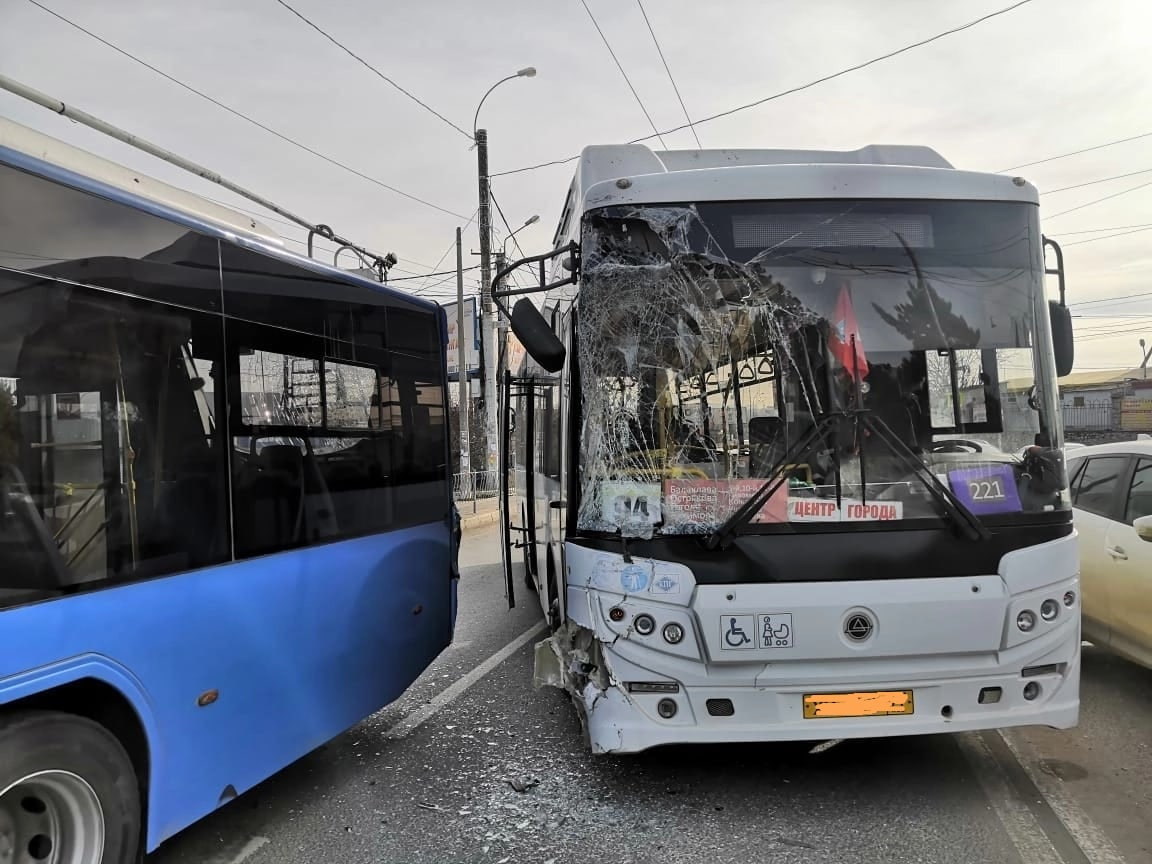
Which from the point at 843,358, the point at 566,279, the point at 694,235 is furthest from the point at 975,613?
the point at 566,279

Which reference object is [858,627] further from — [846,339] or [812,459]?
[846,339]

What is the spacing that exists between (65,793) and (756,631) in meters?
2.71

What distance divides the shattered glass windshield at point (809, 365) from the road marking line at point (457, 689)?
2197 millimetres

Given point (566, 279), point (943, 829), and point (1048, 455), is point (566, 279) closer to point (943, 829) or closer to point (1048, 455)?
point (1048, 455)

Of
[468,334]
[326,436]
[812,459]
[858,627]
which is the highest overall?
[468,334]

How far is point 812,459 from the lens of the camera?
3.93 meters

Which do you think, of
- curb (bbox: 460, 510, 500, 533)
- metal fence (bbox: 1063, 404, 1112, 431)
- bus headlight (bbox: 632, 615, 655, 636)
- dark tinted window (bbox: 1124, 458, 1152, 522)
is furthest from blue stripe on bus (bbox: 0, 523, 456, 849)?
metal fence (bbox: 1063, 404, 1112, 431)

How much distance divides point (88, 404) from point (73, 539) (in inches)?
18.2

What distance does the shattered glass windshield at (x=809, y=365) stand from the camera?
Answer: 12.9ft

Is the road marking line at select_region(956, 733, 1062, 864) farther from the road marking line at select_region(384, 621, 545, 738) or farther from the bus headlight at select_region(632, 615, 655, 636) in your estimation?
the road marking line at select_region(384, 621, 545, 738)

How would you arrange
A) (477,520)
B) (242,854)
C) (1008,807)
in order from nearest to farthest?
1. (242,854)
2. (1008,807)
3. (477,520)

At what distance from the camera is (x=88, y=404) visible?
9.50 feet

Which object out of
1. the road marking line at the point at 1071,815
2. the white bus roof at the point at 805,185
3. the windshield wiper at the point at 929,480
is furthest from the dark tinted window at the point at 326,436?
the road marking line at the point at 1071,815

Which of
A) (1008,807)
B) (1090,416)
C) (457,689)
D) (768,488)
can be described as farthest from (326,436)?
(1090,416)
